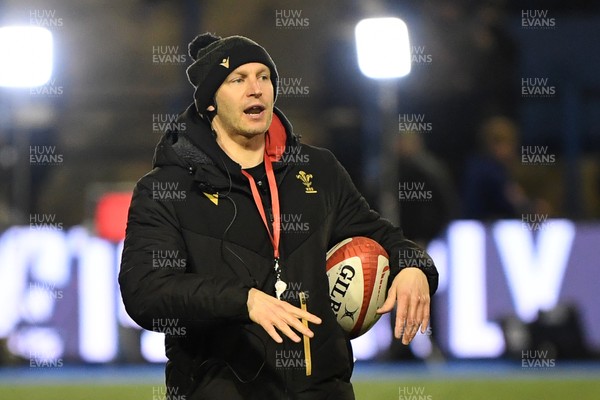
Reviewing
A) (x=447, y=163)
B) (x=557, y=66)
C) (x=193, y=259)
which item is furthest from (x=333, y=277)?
(x=557, y=66)

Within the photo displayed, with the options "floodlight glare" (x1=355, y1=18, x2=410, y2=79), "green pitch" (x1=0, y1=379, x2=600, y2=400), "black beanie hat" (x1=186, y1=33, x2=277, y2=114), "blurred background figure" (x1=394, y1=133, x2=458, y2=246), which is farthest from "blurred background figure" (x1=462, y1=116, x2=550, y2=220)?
"black beanie hat" (x1=186, y1=33, x2=277, y2=114)

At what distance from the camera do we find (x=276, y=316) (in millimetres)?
4129

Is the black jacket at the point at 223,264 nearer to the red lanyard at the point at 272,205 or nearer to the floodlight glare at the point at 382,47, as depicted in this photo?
the red lanyard at the point at 272,205

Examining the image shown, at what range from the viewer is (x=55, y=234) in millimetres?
11148

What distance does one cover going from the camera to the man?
443 cm

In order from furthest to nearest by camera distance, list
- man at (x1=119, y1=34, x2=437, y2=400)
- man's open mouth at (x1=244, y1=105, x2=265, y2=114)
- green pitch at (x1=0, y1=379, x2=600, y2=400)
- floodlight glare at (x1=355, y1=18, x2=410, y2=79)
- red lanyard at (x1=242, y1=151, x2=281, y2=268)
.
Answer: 1. floodlight glare at (x1=355, y1=18, x2=410, y2=79)
2. green pitch at (x1=0, y1=379, x2=600, y2=400)
3. man's open mouth at (x1=244, y1=105, x2=265, y2=114)
4. red lanyard at (x1=242, y1=151, x2=281, y2=268)
5. man at (x1=119, y1=34, x2=437, y2=400)

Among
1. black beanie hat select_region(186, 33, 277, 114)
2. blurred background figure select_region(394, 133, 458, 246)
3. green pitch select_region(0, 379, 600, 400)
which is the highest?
blurred background figure select_region(394, 133, 458, 246)

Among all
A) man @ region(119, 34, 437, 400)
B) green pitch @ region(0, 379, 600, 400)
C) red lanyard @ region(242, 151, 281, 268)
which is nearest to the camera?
man @ region(119, 34, 437, 400)

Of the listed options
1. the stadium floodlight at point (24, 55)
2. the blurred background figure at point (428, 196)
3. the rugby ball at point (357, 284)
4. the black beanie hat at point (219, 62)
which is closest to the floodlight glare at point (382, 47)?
the blurred background figure at point (428, 196)

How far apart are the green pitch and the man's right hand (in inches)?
175

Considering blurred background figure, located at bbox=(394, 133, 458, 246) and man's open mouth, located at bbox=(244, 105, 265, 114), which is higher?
blurred background figure, located at bbox=(394, 133, 458, 246)

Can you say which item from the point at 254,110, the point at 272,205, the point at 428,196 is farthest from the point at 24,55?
the point at 272,205

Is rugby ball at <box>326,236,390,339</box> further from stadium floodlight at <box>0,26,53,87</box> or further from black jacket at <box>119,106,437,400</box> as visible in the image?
stadium floodlight at <box>0,26,53,87</box>

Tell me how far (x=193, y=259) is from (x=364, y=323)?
2.42 feet
